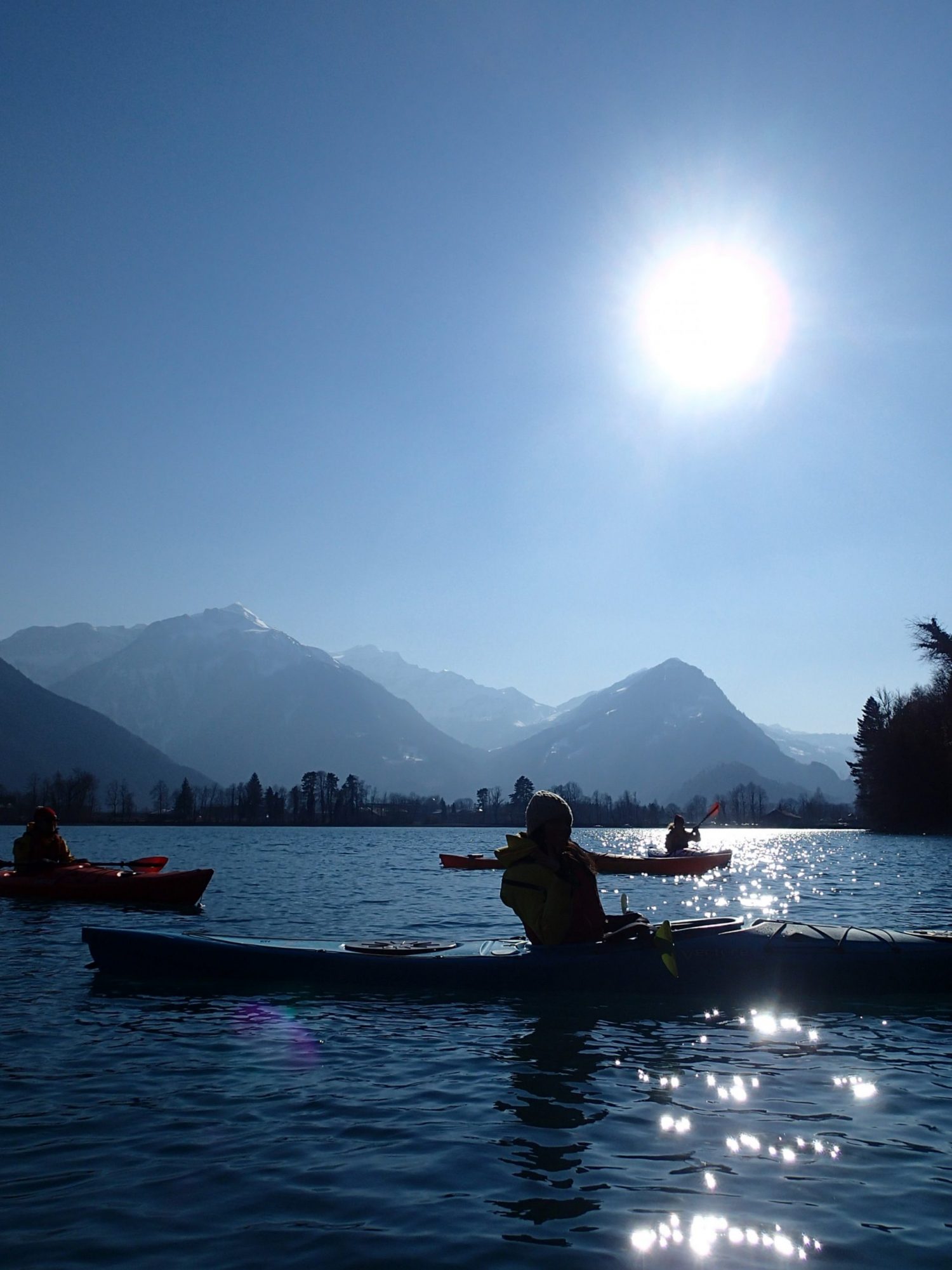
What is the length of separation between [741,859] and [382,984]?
5289cm

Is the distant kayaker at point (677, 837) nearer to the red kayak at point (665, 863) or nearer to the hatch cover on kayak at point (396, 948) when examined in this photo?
the red kayak at point (665, 863)

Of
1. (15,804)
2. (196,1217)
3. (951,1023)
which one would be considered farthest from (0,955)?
(15,804)

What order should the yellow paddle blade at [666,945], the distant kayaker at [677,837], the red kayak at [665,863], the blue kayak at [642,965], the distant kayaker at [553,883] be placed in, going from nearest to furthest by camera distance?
the distant kayaker at [553,883] → the yellow paddle blade at [666,945] → the blue kayak at [642,965] → the red kayak at [665,863] → the distant kayaker at [677,837]

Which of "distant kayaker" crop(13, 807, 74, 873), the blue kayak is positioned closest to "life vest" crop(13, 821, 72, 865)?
"distant kayaker" crop(13, 807, 74, 873)

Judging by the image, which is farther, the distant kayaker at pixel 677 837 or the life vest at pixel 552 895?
the distant kayaker at pixel 677 837

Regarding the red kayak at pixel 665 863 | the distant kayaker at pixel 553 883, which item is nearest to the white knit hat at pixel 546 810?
the distant kayaker at pixel 553 883

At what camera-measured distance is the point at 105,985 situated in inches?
501

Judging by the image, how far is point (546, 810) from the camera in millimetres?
Result: 10797

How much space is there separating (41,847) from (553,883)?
17.8m

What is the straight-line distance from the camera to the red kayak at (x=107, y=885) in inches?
861

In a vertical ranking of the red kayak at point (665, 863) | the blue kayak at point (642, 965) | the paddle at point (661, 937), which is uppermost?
the paddle at point (661, 937)

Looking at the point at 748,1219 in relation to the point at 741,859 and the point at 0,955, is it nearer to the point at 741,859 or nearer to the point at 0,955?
the point at 0,955

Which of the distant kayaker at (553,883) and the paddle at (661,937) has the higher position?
the distant kayaker at (553,883)

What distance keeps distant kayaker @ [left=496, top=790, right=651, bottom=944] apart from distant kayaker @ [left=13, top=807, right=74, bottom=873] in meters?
16.5
